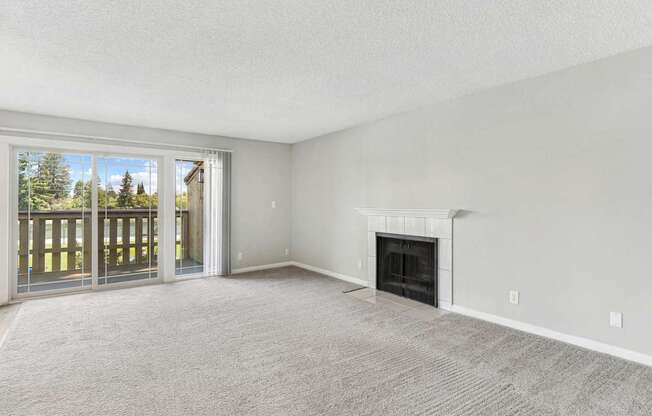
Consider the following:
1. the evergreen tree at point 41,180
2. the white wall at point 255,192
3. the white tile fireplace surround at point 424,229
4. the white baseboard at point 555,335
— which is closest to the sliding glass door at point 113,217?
the evergreen tree at point 41,180

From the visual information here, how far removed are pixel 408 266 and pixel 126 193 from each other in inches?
167

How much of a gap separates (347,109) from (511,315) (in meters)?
2.92

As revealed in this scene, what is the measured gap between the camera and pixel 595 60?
2.83 m

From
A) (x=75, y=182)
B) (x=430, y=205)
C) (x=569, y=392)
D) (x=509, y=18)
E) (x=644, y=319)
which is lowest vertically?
(x=569, y=392)

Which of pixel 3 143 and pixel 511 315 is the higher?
pixel 3 143

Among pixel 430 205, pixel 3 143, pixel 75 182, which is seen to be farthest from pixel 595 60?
pixel 3 143

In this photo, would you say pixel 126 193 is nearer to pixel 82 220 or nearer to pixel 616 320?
pixel 82 220

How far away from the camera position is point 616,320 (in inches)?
108

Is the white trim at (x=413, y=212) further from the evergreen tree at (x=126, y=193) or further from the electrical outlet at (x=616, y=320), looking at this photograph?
the evergreen tree at (x=126, y=193)

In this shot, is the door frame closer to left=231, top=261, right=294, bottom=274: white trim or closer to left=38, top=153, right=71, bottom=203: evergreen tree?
left=38, top=153, right=71, bottom=203: evergreen tree

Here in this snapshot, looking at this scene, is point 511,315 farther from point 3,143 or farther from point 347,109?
point 3,143

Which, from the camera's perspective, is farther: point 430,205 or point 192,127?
point 192,127

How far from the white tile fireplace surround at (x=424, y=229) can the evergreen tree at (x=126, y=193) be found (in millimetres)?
3525

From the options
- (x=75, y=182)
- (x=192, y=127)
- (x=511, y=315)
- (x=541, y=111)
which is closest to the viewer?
(x=541, y=111)
